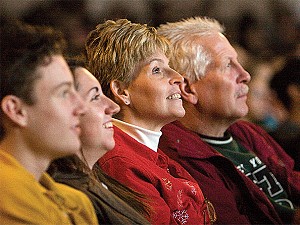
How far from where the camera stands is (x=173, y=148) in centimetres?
253

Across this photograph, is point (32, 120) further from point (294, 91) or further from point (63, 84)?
point (294, 91)

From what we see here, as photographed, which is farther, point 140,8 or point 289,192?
point 140,8

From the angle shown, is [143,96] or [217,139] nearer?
[143,96]

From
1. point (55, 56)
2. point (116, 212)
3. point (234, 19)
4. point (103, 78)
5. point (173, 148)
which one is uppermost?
point (55, 56)

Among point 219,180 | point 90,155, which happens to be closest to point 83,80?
point 90,155

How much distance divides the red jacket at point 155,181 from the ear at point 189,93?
455mm

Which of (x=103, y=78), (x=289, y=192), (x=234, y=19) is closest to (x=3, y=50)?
(x=103, y=78)

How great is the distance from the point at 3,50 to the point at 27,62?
0.06 m

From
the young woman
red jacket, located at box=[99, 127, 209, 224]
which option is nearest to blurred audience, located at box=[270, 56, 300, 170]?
red jacket, located at box=[99, 127, 209, 224]

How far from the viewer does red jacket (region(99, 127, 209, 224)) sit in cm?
204

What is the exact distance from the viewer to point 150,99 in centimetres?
222

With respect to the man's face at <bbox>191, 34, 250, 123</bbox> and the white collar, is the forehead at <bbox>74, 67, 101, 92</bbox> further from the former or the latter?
the man's face at <bbox>191, 34, 250, 123</bbox>

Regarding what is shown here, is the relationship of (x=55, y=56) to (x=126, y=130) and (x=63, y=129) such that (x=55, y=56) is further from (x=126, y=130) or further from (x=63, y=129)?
(x=126, y=130)

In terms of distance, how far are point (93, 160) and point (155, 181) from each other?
0.31 metres
